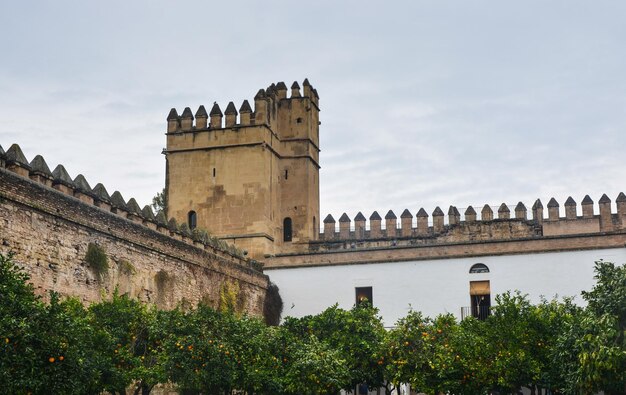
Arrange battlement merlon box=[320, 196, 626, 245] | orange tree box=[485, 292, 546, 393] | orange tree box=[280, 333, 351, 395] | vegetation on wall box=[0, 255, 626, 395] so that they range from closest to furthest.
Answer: vegetation on wall box=[0, 255, 626, 395] < orange tree box=[485, 292, 546, 393] < orange tree box=[280, 333, 351, 395] < battlement merlon box=[320, 196, 626, 245]

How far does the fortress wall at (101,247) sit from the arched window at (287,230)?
7449 mm

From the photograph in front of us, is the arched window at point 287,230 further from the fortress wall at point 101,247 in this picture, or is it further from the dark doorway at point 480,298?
the dark doorway at point 480,298

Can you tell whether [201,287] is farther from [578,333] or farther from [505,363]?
[578,333]

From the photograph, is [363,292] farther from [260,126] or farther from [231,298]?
[260,126]

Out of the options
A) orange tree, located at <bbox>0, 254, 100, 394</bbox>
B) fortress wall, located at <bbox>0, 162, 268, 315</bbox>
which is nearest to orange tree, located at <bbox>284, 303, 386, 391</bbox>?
fortress wall, located at <bbox>0, 162, 268, 315</bbox>

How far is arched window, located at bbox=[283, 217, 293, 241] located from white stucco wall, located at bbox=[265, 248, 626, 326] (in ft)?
14.0

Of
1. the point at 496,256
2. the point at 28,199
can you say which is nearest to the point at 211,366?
the point at 28,199

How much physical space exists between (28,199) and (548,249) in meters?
19.2

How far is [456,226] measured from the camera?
38.2 m

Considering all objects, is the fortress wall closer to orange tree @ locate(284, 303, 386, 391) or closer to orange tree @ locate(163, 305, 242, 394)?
orange tree @ locate(163, 305, 242, 394)

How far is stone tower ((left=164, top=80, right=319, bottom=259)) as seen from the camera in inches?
1463

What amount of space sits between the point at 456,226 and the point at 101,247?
60.5 feet

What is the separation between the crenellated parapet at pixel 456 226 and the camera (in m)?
37.2

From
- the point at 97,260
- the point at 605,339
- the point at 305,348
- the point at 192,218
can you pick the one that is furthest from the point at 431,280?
the point at 97,260
